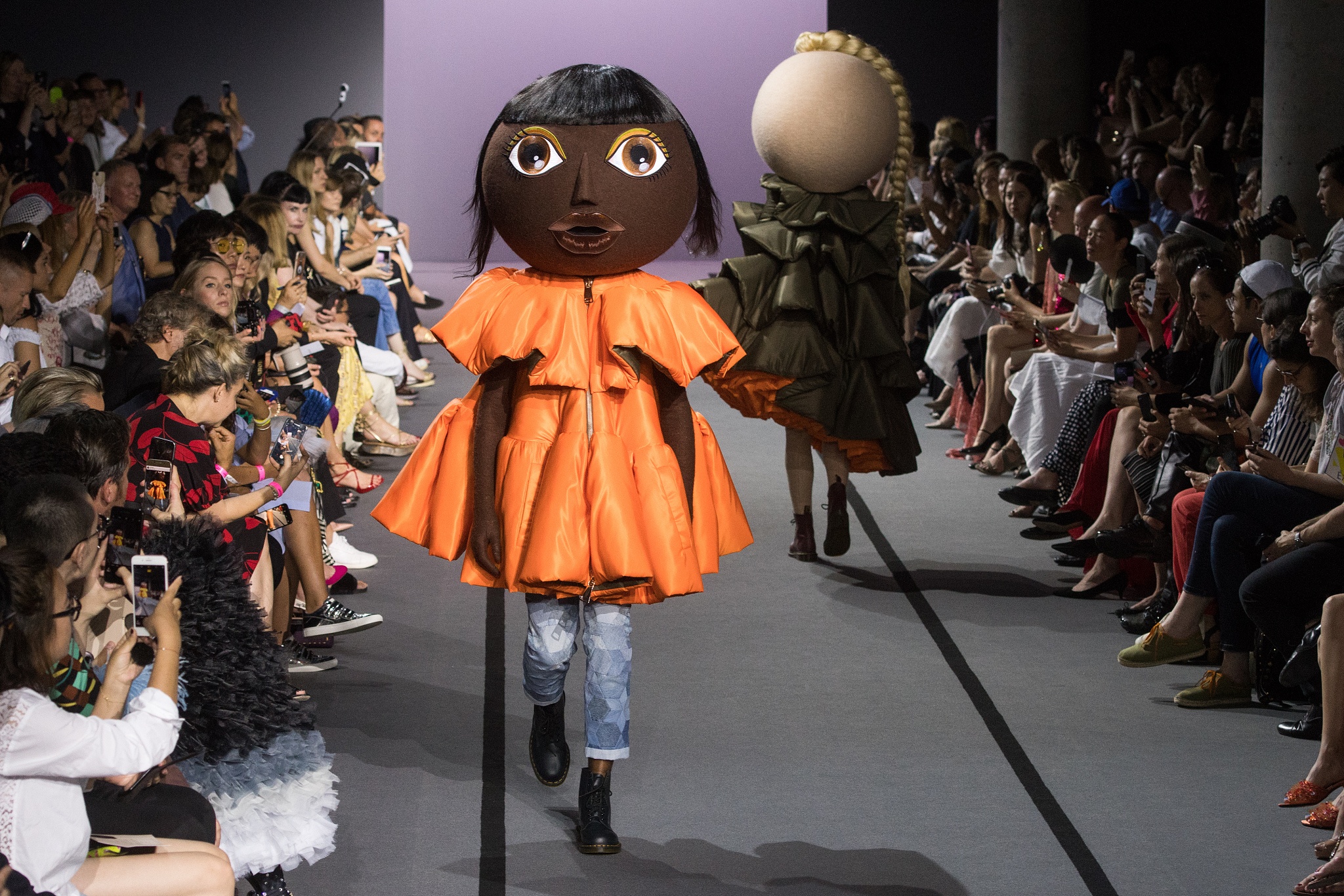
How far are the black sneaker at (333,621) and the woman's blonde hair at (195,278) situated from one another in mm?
948

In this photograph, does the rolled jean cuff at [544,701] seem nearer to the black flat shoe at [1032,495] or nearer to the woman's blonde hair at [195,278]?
the woman's blonde hair at [195,278]

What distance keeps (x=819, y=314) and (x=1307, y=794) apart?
2241mm

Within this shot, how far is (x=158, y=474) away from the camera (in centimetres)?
338

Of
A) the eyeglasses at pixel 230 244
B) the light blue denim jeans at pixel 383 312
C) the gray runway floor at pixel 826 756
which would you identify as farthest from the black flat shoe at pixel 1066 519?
the light blue denim jeans at pixel 383 312

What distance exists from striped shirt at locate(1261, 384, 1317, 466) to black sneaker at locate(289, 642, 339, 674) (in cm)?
249

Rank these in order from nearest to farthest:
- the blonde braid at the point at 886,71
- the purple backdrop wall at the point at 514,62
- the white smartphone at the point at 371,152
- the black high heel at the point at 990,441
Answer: the blonde braid at the point at 886,71, the black high heel at the point at 990,441, the white smartphone at the point at 371,152, the purple backdrop wall at the point at 514,62

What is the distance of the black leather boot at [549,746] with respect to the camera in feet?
11.0

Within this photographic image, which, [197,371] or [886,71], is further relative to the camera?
[886,71]

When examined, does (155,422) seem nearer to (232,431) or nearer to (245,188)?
(232,431)

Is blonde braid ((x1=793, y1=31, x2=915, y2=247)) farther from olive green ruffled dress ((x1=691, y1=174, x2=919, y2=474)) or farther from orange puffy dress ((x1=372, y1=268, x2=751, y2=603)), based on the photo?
orange puffy dress ((x1=372, y1=268, x2=751, y2=603))

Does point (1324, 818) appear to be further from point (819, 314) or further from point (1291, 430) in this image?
point (819, 314)

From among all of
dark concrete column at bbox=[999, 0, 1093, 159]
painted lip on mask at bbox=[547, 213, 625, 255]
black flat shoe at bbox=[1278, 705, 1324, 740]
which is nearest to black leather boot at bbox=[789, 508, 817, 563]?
black flat shoe at bbox=[1278, 705, 1324, 740]

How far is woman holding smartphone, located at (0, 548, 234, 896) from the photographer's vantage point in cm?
215

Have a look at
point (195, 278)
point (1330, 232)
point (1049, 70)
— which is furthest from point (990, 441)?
point (195, 278)
